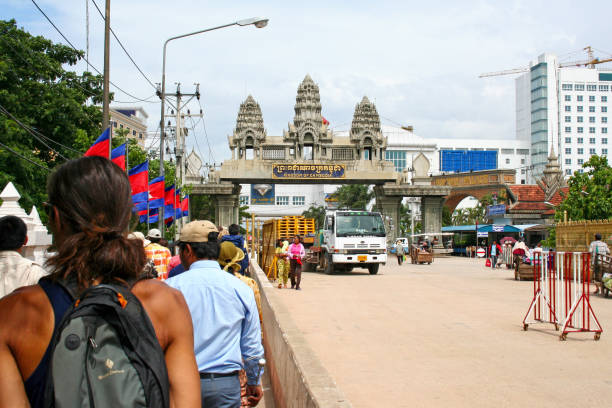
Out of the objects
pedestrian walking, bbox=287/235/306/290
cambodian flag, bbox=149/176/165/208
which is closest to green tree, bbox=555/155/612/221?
pedestrian walking, bbox=287/235/306/290

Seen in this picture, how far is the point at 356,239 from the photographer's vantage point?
2567 centimetres

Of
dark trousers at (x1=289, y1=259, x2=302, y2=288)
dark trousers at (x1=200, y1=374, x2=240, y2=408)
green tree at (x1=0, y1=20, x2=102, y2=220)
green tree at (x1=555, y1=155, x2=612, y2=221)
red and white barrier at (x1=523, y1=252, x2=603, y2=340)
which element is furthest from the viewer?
green tree at (x1=555, y1=155, x2=612, y2=221)

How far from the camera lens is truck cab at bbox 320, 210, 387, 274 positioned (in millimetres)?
25562

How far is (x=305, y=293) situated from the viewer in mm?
18266

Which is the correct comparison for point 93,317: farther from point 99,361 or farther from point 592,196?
point 592,196

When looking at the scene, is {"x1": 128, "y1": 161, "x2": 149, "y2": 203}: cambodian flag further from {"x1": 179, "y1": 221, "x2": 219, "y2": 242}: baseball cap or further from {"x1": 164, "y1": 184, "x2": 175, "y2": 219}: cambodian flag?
{"x1": 179, "y1": 221, "x2": 219, "y2": 242}: baseball cap

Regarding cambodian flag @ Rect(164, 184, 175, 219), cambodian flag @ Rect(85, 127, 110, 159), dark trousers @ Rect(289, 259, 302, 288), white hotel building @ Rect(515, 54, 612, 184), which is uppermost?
white hotel building @ Rect(515, 54, 612, 184)

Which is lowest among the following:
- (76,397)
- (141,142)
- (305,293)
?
(305,293)

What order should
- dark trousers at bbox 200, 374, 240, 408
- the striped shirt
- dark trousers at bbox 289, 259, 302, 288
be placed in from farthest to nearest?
1. dark trousers at bbox 289, 259, 302, 288
2. the striped shirt
3. dark trousers at bbox 200, 374, 240, 408

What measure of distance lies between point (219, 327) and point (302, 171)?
42.2m

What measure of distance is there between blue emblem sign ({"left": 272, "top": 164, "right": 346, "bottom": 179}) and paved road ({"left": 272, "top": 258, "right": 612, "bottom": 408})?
96.2 ft

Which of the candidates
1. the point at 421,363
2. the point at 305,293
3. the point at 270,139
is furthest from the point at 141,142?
the point at 421,363

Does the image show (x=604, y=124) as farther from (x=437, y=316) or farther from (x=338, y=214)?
(x=437, y=316)

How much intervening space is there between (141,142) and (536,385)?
11888 centimetres
